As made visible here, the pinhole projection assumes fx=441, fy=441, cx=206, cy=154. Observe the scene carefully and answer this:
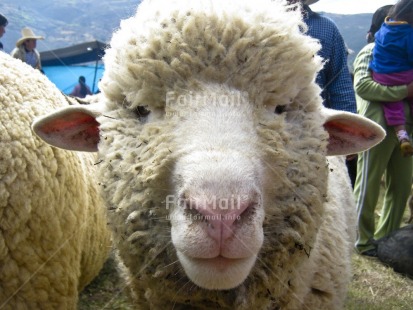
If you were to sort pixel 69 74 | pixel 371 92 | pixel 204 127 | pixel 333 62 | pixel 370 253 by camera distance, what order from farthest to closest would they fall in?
pixel 69 74
pixel 370 253
pixel 371 92
pixel 333 62
pixel 204 127

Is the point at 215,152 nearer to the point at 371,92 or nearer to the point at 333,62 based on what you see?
the point at 333,62

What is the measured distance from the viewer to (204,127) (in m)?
1.35

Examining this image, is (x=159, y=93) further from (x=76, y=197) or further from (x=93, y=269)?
(x=93, y=269)

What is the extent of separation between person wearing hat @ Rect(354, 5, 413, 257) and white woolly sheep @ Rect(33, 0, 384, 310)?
2.38 m

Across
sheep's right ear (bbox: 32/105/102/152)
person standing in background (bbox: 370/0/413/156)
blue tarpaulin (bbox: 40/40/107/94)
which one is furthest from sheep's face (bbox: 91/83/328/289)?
blue tarpaulin (bbox: 40/40/107/94)

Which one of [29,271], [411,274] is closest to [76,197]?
[29,271]

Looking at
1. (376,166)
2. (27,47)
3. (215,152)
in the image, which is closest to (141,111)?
(215,152)

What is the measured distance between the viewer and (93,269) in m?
2.70

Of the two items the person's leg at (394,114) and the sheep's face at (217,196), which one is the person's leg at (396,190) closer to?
the person's leg at (394,114)

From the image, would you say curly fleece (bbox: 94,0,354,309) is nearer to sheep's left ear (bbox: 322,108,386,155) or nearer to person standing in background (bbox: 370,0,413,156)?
sheep's left ear (bbox: 322,108,386,155)

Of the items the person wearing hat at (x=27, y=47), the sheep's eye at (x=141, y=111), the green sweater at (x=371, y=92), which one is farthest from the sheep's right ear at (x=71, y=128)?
the person wearing hat at (x=27, y=47)

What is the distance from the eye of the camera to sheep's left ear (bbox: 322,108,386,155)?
5.82ft

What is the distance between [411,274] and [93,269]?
2.74 m

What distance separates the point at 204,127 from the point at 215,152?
0.13 m
